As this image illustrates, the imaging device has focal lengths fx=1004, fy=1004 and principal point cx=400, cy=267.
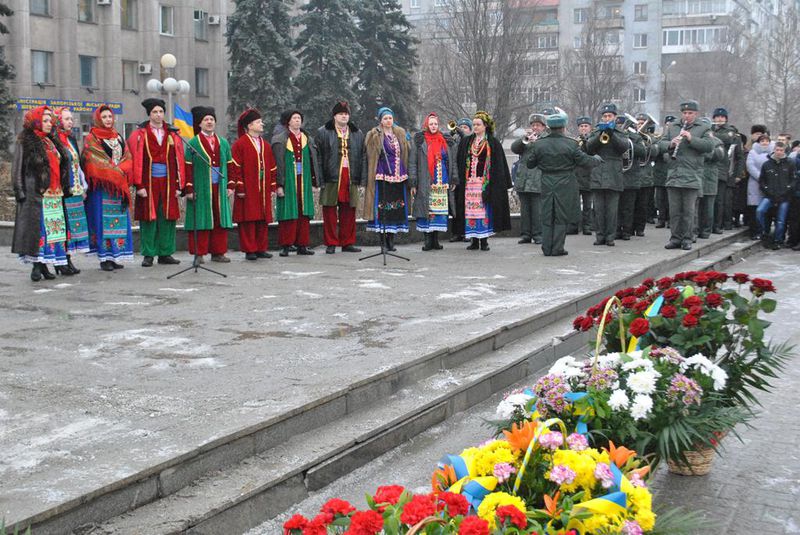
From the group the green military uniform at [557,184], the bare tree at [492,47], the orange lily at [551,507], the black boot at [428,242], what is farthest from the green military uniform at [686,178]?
the bare tree at [492,47]

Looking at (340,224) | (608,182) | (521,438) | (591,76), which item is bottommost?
(521,438)

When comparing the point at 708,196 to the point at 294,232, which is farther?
the point at 708,196

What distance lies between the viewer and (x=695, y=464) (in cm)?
524

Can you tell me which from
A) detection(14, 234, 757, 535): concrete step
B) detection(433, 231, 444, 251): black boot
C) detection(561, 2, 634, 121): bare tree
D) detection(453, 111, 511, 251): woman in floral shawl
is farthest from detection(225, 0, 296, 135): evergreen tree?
detection(14, 234, 757, 535): concrete step

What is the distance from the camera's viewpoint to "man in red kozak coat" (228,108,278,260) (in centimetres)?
1334

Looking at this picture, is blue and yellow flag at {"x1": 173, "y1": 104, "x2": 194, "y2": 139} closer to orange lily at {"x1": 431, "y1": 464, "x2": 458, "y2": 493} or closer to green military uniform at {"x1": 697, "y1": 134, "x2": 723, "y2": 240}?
green military uniform at {"x1": 697, "y1": 134, "x2": 723, "y2": 240}

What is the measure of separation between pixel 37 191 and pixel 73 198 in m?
0.62

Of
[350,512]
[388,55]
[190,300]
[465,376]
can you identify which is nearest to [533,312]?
[465,376]

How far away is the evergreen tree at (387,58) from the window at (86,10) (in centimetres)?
1176

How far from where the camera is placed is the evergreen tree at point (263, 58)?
4191cm

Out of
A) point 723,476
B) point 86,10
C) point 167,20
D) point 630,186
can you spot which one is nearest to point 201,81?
point 167,20

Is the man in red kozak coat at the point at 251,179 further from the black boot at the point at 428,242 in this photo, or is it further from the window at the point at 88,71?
the window at the point at 88,71

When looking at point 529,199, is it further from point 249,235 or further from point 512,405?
point 512,405

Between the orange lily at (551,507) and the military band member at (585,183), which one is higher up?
the military band member at (585,183)
